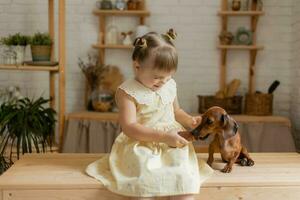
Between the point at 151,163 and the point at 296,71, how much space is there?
2538mm

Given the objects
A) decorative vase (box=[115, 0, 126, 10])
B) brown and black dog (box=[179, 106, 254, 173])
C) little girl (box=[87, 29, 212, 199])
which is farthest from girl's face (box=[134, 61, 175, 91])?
decorative vase (box=[115, 0, 126, 10])

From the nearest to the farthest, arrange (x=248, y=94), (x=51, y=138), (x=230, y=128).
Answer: (x=230, y=128) < (x=51, y=138) < (x=248, y=94)

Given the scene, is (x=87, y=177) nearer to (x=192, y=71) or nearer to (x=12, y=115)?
(x=12, y=115)

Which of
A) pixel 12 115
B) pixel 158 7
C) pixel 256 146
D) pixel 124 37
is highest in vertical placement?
pixel 158 7

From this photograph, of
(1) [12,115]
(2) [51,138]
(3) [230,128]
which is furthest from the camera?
(2) [51,138]

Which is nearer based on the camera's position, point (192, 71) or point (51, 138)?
point (51, 138)

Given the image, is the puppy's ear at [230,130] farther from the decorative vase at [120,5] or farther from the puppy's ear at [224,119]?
the decorative vase at [120,5]

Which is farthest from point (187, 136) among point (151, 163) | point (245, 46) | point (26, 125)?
point (245, 46)

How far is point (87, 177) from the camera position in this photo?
1620 millimetres

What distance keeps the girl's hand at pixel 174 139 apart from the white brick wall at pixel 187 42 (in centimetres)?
227

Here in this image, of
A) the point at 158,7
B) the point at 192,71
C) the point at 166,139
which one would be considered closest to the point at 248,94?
the point at 192,71

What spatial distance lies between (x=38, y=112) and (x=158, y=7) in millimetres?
1504

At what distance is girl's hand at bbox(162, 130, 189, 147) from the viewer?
1564 millimetres

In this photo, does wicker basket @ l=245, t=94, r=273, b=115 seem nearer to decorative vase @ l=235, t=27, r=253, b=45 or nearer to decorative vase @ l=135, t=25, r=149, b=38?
decorative vase @ l=235, t=27, r=253, b=45
